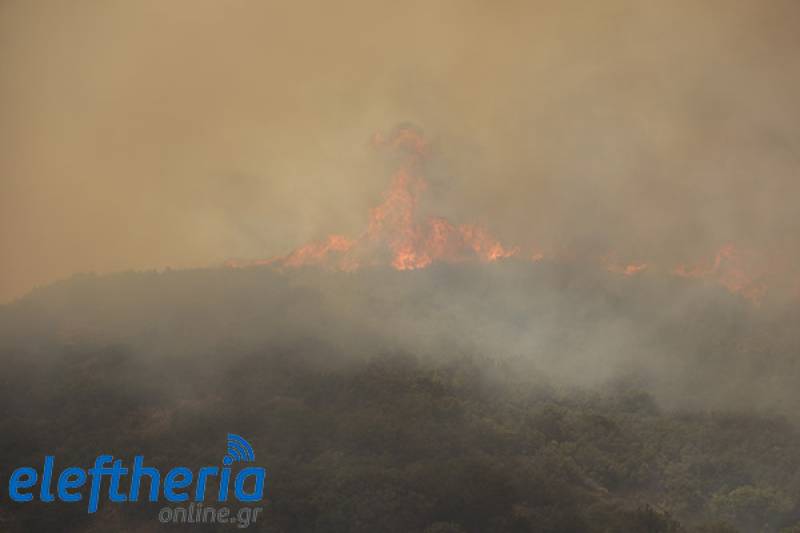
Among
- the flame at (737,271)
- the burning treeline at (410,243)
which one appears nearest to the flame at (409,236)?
the burning treeline at (410,243)

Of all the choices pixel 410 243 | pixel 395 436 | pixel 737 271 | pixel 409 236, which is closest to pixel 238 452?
pixel 395 436

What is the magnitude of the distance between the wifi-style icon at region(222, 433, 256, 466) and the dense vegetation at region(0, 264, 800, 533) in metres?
0.45

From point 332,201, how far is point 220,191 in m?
9.62

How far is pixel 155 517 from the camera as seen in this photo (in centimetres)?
2619

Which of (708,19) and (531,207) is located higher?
(708,19)

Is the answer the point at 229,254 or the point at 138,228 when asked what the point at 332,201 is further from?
the point at 138,228

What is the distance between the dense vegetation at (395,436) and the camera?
25.0 m

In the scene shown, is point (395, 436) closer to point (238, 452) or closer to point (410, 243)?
point (238, 452)

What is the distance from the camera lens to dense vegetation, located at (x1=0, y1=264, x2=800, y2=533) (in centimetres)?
2497

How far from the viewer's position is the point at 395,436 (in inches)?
1167

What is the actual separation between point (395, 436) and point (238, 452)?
6.19 m

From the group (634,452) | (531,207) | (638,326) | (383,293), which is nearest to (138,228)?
(383,293)

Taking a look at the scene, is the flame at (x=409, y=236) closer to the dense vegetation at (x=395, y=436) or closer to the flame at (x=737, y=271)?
the dense vegetation at (x=395, y=436)

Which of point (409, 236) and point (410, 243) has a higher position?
point (409, 236)
